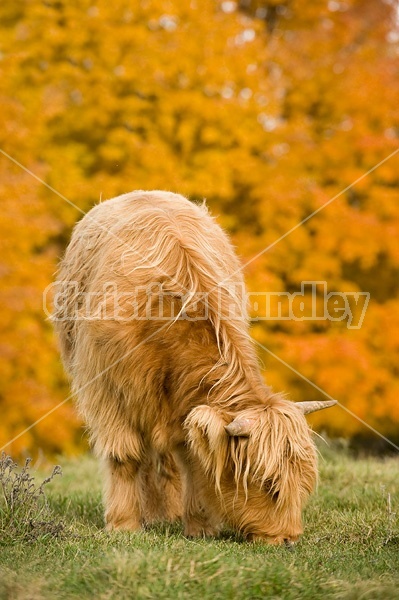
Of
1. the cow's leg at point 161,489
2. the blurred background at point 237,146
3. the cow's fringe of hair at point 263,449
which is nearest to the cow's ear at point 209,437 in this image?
the cow's fringe of hair at point 263,449

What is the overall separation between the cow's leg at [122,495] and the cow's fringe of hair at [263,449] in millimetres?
910

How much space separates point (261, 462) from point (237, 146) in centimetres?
837

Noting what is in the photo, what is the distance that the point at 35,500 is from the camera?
16.0 feet

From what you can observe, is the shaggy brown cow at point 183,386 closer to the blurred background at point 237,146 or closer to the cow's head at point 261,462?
the cow's head at point 261,462

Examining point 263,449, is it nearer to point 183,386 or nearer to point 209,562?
point 183,386

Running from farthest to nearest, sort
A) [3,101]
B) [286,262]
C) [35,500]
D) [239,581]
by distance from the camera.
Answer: [286,262], [3,101], [35,500], [239,581]

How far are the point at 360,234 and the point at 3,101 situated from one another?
4967 mm

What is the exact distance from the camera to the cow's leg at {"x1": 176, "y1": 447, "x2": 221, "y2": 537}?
497cm

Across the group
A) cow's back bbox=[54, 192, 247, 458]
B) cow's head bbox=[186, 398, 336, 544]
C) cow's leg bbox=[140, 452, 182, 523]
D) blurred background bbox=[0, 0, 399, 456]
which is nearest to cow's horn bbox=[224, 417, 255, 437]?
cow's head bbox=[186, 398, 336, 544]

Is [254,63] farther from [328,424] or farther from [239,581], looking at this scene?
[239,581]

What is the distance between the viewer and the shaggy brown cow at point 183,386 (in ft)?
15.5

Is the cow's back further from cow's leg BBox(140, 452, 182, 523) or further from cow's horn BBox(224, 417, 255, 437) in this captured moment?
cow's leg BBox(140, 452, 182, 523)

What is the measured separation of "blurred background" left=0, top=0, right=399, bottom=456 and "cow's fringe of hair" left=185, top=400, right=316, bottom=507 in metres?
6.36

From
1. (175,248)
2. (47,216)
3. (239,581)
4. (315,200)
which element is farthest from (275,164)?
(239,581)
